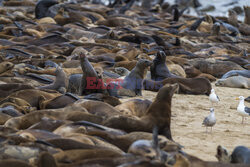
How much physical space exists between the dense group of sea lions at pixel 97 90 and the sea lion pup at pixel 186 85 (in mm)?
17

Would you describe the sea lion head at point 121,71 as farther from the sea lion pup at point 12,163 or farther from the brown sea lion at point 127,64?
the sea lion pup at point 12,163

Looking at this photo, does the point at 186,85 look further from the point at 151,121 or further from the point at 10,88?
the point at 151,121

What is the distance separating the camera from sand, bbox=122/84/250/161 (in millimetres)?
4273

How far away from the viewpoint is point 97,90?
6496 mm

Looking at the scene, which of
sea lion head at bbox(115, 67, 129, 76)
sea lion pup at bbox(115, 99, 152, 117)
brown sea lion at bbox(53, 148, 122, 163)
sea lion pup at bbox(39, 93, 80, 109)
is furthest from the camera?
sea lion head at bbox(115, 67, 129, 76)

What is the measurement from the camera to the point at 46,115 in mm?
4508

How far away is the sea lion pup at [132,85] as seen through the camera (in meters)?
6.68

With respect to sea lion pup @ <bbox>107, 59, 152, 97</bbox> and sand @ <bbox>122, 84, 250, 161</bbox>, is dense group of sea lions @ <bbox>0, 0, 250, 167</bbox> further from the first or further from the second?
sand @ <bbox>122, 84, 250, 161</bbox>

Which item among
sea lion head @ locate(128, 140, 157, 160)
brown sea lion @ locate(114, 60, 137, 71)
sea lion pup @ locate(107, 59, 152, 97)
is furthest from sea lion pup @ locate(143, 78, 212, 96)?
sea lion head @ locate(128, 140, 157, 160)

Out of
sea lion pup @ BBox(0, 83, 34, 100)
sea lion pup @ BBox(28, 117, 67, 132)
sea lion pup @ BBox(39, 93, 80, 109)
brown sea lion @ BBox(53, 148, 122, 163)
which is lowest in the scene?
sea lion pup @ BBox(0, 83, 34, 100)

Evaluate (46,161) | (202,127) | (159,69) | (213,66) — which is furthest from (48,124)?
(213,66)

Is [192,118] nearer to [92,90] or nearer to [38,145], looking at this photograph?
[92,90]

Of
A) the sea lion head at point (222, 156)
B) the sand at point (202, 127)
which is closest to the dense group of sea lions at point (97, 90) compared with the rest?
the sea lion head at point (222, 156)

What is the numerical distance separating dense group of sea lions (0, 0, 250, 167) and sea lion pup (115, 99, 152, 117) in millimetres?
12
